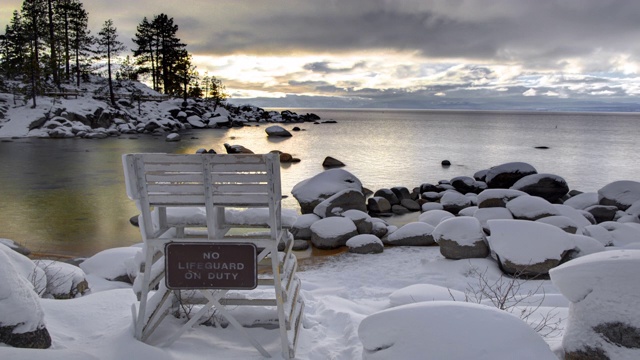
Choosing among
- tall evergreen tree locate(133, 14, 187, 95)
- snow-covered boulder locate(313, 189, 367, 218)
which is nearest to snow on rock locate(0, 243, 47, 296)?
snow-covered boulder locate(313, 189, 367, 218)

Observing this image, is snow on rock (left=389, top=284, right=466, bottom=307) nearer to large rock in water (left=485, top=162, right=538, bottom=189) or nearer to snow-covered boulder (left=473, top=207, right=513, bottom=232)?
snow-covered boulder (left=473, top=207, right=513, bottom=232)

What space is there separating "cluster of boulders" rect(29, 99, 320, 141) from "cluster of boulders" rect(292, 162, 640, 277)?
106 feet

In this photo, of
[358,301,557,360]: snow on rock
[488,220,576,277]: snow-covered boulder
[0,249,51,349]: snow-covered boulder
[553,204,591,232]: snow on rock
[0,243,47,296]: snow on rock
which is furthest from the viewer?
[553,204,591,232]: snow on rock

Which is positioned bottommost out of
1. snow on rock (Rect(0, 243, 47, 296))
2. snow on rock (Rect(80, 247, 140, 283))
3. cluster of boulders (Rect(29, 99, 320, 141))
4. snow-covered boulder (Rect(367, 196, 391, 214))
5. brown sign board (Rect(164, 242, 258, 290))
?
snow-covered boulder (Rect(367, 196, 391, 214))

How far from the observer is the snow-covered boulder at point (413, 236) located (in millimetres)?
11539

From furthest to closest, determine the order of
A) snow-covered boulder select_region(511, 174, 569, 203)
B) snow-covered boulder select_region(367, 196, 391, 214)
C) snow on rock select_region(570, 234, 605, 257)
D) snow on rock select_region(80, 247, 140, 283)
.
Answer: snow-covered boulder select_region(511, 174, 569, 203)
snow-covered boulder select_region(367, 196, 391, 214)
snow on rock select_region(570, 234, 605, 257)
snow on rock select_region(80, 247, 140, 283)

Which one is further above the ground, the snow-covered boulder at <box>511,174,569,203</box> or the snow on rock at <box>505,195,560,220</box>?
the snow on rock at <box>505,195,560,220</box>

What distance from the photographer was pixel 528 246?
8.72 meters

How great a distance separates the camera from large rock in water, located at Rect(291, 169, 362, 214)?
15.4 meters

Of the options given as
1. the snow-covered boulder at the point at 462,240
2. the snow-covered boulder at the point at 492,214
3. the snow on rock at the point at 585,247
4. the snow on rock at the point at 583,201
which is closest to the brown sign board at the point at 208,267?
the snow-covered boulder at the point at 462,240

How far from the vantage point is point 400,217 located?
54.1 feet

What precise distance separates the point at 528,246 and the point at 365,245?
3754 mm

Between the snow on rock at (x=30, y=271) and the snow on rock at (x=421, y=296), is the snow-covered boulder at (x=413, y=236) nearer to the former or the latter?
the snow on rock at (x=421, y=296)

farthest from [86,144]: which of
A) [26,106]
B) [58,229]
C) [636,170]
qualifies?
[636,170]
